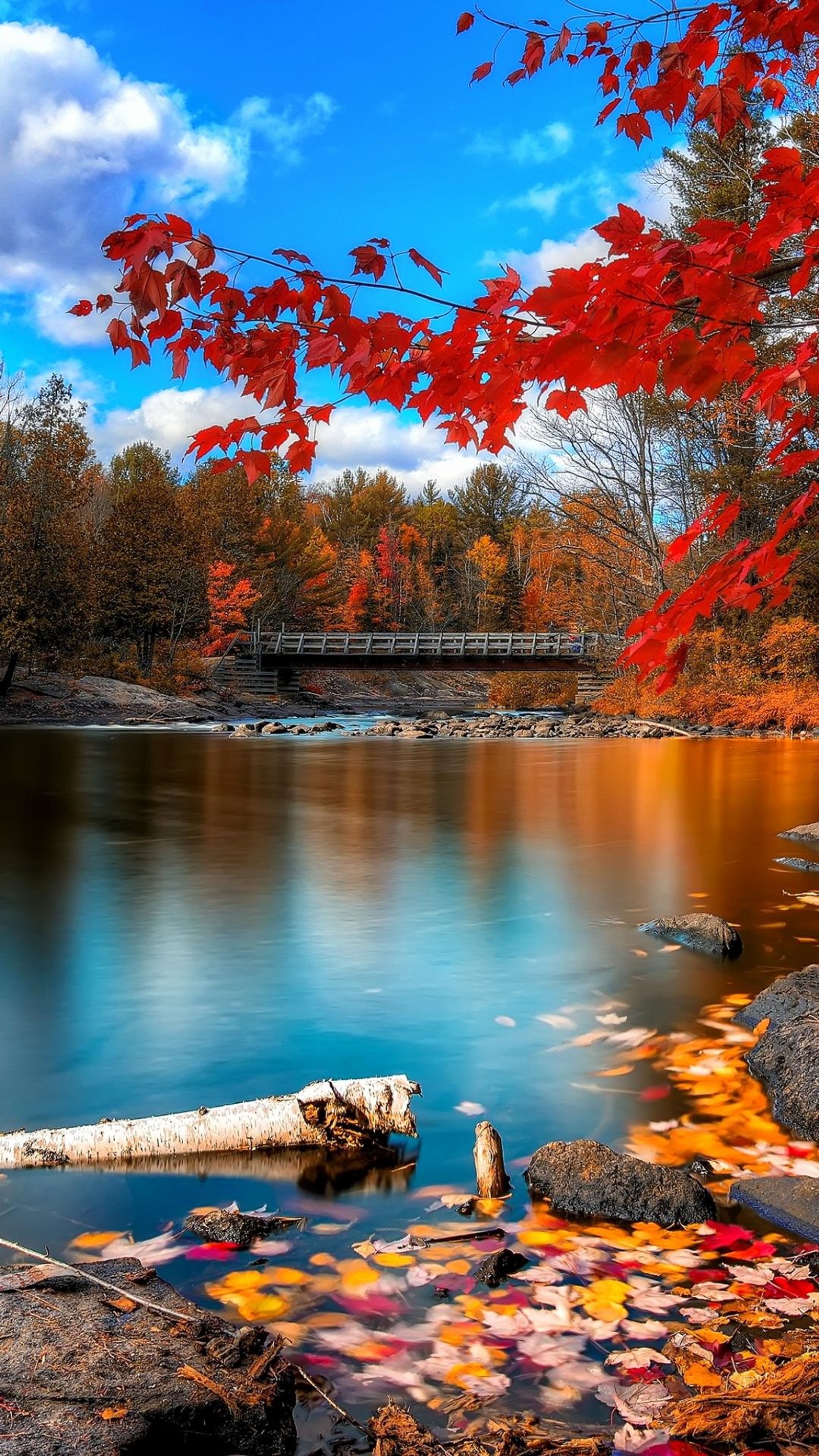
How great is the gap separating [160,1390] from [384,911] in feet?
23.8

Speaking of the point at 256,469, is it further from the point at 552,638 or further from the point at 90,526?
the point at 552,638

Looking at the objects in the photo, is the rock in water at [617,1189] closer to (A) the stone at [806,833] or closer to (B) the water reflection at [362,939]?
(B) the water reflection at [362,939]

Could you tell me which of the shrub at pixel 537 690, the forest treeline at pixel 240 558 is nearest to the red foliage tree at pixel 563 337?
the forest treeline at pixel 240 558

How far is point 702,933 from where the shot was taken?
304 inches

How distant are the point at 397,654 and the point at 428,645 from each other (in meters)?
4.04

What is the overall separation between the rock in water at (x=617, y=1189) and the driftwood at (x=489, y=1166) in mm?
110

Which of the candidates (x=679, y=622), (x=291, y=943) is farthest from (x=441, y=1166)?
(x=291, y=943)

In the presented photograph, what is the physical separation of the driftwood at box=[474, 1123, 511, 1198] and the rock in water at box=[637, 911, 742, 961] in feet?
12.9

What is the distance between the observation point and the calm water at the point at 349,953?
15.3 ft

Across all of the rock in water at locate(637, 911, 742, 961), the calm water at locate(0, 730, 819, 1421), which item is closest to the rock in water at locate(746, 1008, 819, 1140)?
the calm water at locate(0, 730, 819, 1421)

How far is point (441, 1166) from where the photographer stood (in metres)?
4.11

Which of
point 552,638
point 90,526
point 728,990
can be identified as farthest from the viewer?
point 552,638

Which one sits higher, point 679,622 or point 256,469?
point 256,469

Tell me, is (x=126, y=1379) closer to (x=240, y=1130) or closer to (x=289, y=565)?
(x=240, y=1130)
